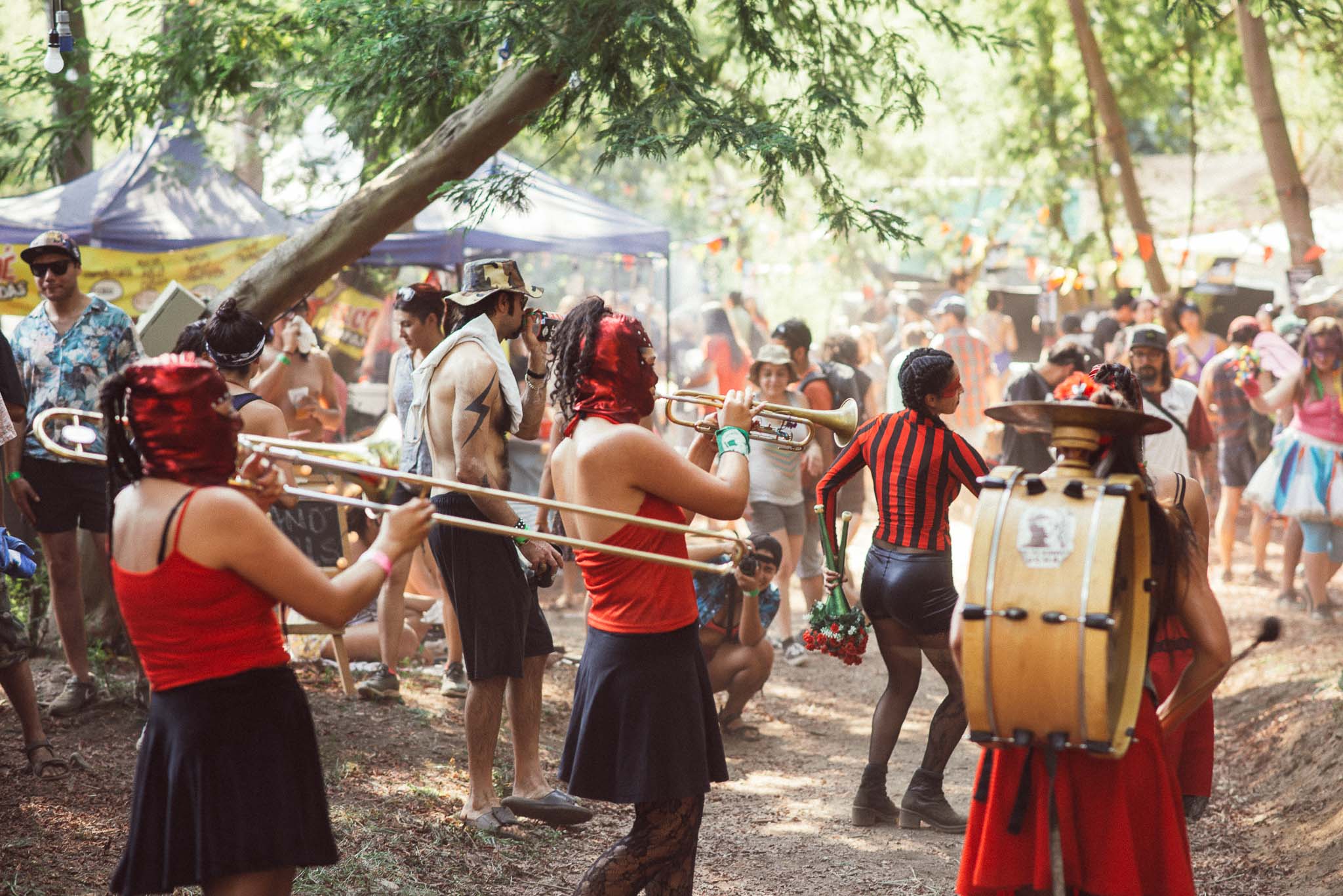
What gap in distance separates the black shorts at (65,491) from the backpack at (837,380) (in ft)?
15.0

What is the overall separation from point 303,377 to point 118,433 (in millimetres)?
5786

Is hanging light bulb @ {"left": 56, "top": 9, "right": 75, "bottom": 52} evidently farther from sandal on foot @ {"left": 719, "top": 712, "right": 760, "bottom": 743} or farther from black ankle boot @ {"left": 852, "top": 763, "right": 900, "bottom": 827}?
black ankle boot @ {"left": 852, "top": 763, "right": 900, "bottom": 827}

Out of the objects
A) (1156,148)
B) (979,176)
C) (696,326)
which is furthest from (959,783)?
(1156,148)

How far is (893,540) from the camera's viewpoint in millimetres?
5734

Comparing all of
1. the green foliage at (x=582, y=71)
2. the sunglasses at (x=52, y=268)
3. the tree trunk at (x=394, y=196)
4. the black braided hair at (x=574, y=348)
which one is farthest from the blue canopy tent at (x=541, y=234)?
the black braided hair at (x=574, y=348)

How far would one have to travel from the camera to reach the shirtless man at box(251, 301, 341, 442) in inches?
337

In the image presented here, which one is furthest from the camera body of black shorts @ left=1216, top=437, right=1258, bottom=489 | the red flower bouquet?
black shorts @ left=1216, top=437, right=1258, bottom=489

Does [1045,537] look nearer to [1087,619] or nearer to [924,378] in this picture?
[1087,619]

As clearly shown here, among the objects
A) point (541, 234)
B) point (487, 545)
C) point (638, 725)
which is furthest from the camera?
point (541, 234)

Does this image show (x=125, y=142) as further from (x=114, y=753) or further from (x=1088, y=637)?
(x=1088, y=637)

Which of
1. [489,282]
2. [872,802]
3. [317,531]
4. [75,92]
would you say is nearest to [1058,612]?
A: [489,282]

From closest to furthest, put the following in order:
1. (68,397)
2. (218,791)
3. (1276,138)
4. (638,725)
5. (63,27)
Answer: (218,791), (638,725), (63,27), (68,397), (1276,138)

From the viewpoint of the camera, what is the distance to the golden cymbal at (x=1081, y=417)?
122 inches

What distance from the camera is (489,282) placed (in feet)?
17.2
